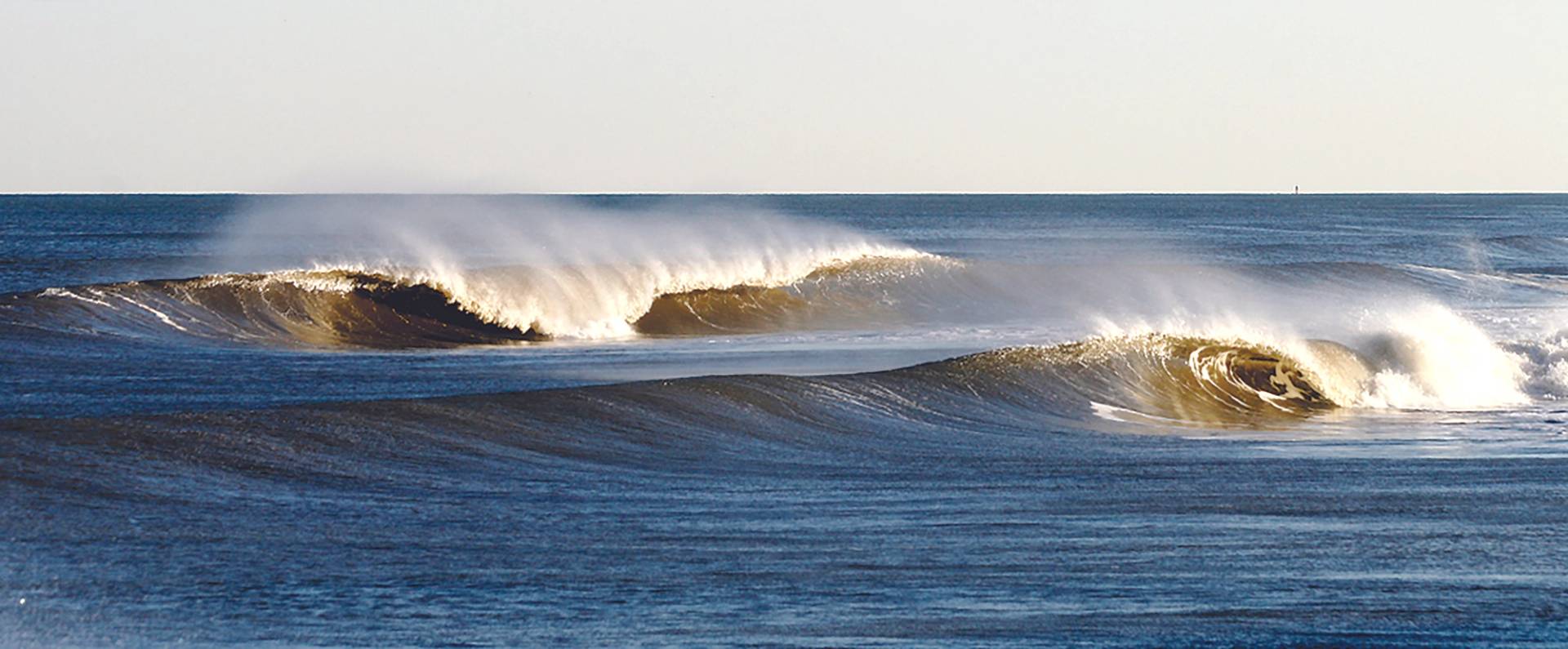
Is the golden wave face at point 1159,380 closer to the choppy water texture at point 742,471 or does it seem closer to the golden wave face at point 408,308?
the choppy water texture at point 742,471

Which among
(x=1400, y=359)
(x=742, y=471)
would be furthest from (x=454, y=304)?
(x=742, y=471)

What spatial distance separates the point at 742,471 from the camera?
45.1ft

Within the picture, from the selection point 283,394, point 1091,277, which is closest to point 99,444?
point 283,394

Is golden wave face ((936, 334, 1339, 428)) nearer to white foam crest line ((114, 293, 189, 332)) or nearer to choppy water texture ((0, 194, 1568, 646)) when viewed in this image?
choppy water texture ((0, 194, 1568, 646))

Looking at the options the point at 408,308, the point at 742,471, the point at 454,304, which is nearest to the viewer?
the point at 742,471

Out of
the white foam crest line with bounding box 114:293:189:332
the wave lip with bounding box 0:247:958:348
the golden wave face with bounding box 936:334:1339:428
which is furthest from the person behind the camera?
the wave lip with bounding box 0:247:958:348

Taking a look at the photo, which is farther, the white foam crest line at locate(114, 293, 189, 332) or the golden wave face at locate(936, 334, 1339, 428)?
the white foam crest line at locate(114, 293, 189, 332)

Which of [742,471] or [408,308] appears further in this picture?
[408,308]

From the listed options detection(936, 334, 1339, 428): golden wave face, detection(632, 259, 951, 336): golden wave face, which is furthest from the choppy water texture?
detection(632, 259, 951, 336): golden wave face

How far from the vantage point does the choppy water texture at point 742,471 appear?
29.6 ft

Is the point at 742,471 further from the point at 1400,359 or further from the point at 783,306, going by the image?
the point at 783,306

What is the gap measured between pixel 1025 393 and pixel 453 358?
8.31 metres

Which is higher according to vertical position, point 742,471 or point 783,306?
point 742,471

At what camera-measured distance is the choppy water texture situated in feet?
29.6
